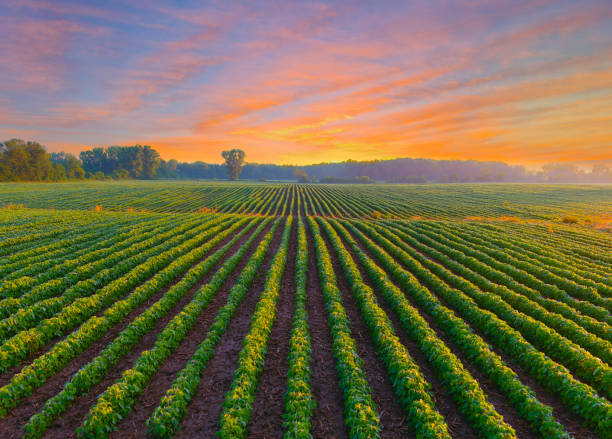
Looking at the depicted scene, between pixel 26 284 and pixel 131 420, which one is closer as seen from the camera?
pixel 131 420

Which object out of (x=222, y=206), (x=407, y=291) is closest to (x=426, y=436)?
(x=407, y=291)

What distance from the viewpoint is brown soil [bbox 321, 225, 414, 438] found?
22.9 ft

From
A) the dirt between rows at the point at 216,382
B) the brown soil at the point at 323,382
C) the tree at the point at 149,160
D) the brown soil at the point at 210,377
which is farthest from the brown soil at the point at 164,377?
the tree at the point at 149,160

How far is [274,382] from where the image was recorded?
329 inches

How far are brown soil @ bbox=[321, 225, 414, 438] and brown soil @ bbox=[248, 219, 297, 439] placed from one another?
284cm

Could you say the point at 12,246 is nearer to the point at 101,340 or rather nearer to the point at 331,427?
the point at 101,340

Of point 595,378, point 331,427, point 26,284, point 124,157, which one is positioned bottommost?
point 331,427

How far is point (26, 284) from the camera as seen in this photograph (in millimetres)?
12562

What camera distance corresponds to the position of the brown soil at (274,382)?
6844 millimetres

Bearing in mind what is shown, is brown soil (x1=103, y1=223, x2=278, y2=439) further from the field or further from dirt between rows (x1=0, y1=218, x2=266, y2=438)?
dirt between rows (x1=0, y1=218, x2=266, y2=438)

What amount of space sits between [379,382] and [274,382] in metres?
3.51

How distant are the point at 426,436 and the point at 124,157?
200 meters

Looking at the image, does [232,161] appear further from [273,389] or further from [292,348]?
[273,389]

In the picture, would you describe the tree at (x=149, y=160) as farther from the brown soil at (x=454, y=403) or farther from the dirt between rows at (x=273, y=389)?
the brown soil at (x=454, y=403)
